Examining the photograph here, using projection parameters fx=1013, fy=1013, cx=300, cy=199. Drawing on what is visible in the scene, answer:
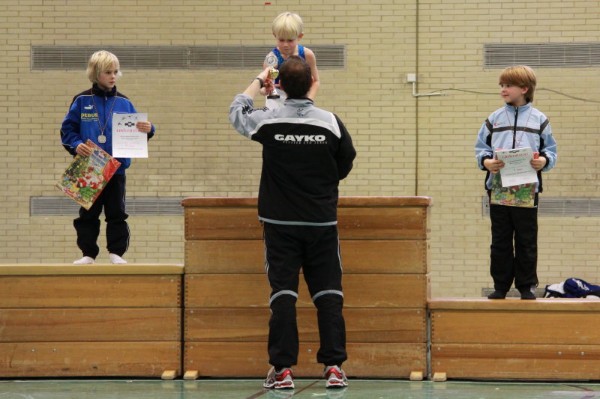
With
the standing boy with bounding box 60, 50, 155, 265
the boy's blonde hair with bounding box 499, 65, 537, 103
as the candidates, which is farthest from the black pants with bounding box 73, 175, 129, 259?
the boy's blonde hair with bounding box 499, 65, 537, 103

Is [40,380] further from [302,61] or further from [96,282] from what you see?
[302,61]

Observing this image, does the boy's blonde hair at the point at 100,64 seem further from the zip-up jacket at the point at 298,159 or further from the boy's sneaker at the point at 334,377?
the boy's sneaker at the point at 334,377

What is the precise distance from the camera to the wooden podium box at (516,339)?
265 inches

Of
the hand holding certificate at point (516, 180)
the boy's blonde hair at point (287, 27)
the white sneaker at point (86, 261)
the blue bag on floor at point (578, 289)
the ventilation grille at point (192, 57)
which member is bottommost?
the blue bag on floor at point (578, 289)

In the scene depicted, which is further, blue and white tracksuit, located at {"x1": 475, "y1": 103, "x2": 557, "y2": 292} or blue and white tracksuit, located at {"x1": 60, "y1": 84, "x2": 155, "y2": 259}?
blue and white tracksuit, located at {"x1": 60, "y1": 84, "x2": 155, "y2": 259}

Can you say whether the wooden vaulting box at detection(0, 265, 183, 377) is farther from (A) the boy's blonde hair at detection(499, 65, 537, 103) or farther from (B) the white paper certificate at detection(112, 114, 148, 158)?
(A) the boy's blonde hair at detection(499, 65, 537, 103)

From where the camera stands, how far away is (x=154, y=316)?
22.8 ft

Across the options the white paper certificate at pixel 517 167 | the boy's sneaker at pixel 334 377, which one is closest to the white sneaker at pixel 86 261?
the boy's sneaker at pixel 334 377

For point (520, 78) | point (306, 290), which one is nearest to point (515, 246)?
point (520, 78)

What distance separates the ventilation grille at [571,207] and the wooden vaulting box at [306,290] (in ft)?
20.4

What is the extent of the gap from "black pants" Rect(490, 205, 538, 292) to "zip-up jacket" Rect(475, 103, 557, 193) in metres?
0.21

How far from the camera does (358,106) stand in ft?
42.2

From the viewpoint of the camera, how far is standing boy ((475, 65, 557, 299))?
6.98 m

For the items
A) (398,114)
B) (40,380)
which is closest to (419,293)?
(40,380)
